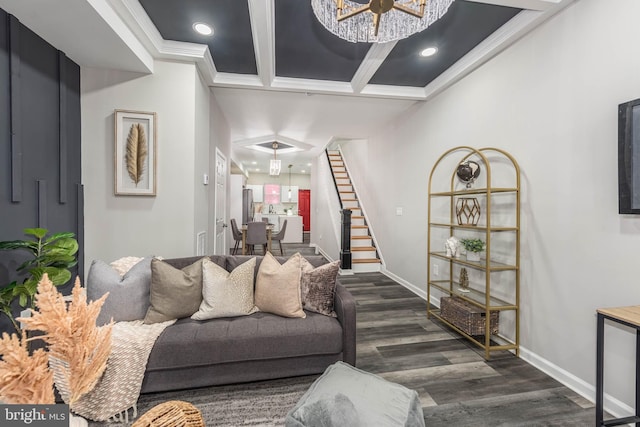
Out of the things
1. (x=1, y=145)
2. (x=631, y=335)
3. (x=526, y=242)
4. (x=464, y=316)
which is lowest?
(x=464, y=316)

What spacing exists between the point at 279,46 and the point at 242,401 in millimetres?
3009

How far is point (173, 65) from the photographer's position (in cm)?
279

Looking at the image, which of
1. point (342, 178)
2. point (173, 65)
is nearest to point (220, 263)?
point (173, 65)

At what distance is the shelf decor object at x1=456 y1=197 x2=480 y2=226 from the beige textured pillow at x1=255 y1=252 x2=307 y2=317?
184cm

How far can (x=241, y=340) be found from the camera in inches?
72.6

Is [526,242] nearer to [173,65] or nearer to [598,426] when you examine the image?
[598,426]

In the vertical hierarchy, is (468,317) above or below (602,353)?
below

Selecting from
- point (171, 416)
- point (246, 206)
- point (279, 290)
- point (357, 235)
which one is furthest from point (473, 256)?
point (246, 206)

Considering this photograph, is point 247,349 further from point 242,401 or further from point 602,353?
point 602,353

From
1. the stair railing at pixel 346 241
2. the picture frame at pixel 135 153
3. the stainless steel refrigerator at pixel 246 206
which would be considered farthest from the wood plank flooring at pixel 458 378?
the stainless steel refrigerator at pixel 246 206

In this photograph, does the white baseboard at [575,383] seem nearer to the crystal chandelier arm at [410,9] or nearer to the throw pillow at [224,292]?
the throw pillow at [224,292]

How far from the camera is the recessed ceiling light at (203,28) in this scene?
2406 mm

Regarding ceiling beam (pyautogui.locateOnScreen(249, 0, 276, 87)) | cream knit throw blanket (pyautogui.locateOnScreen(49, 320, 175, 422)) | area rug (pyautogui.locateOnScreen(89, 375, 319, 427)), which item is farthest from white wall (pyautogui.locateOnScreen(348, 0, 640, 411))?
cream knit throw blanket (pyautogui.locateOnScreen(49, 320, 175, 422))

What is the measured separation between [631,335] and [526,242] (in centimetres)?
84
